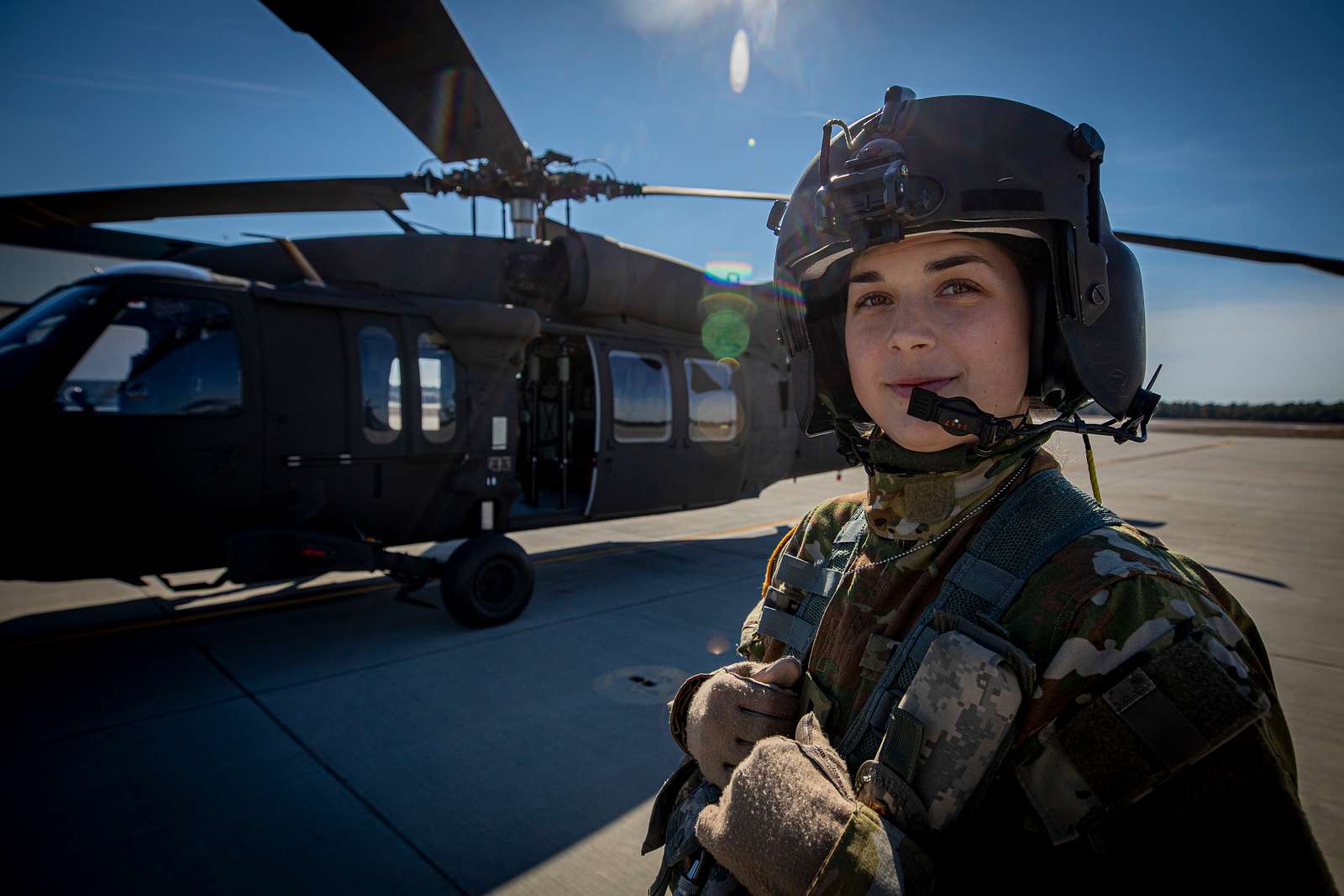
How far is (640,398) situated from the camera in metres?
6.87

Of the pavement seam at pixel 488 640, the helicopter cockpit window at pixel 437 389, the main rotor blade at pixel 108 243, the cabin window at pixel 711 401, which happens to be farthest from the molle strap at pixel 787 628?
the main rotor blade at pixel 108 243

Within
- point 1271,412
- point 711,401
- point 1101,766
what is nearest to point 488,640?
point 711,401

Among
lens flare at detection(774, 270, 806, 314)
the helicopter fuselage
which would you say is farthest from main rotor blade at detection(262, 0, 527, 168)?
lens flare at detection(774, 270, 806, 314)

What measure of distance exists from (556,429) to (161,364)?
13.3ft

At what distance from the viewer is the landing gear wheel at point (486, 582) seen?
5152 mm

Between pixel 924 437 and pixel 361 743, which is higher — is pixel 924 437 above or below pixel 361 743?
above

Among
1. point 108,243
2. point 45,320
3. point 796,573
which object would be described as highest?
point 108,243

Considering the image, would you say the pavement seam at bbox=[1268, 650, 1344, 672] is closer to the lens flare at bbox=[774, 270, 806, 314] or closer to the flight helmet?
the flight helmet

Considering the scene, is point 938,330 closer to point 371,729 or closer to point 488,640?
point 371,729

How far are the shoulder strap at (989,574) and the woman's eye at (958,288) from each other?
40cm

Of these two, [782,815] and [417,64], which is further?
→ [417,64]

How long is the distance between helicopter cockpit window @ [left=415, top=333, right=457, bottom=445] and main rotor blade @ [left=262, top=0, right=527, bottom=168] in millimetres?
1634

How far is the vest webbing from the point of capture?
111 cm

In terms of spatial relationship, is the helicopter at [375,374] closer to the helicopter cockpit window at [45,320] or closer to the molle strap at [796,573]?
the helicopter cockpit window at [45,320]
